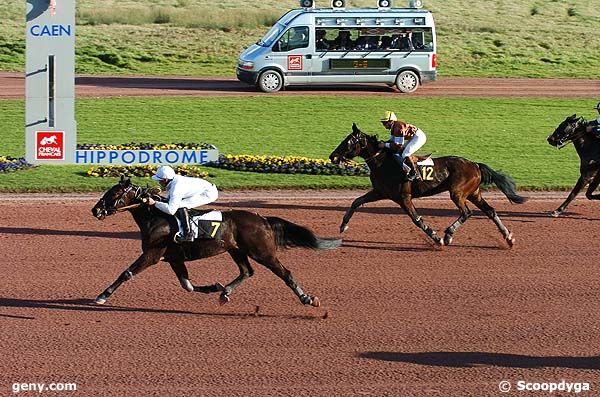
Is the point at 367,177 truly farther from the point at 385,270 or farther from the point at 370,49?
the point at 370,49

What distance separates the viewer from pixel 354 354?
1088 centimetres

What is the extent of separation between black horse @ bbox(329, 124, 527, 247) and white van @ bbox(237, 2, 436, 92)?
52.1 ft

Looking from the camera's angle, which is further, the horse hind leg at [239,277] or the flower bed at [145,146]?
the flower bed at [145,146]

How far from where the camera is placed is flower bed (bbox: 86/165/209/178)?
20.0 meters

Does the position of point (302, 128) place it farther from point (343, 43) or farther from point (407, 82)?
point (407, 82)

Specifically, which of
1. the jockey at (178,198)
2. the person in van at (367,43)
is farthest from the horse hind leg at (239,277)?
the person in van at (367,43)

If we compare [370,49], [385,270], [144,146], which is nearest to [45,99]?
[144,146]

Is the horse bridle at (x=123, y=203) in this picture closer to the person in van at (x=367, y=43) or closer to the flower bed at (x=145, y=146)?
the flower bed at (x=145, y=146)

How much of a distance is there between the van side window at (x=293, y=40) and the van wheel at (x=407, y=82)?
119 inches

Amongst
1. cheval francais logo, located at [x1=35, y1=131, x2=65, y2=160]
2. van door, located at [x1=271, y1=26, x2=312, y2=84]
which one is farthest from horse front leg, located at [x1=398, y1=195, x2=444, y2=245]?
van door, located at [x1=271, y1=26, x2=312, y2=84]

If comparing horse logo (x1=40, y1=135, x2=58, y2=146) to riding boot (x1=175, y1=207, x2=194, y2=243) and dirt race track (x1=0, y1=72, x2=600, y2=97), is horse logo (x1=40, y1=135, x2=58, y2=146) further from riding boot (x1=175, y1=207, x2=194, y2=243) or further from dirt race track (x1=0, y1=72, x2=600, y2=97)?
dirt race track (x1=0, y1=72, x2=600, y2=97)

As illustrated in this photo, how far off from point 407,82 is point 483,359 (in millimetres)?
21837

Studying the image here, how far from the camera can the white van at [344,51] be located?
31.3m

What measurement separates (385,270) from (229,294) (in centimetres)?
270
